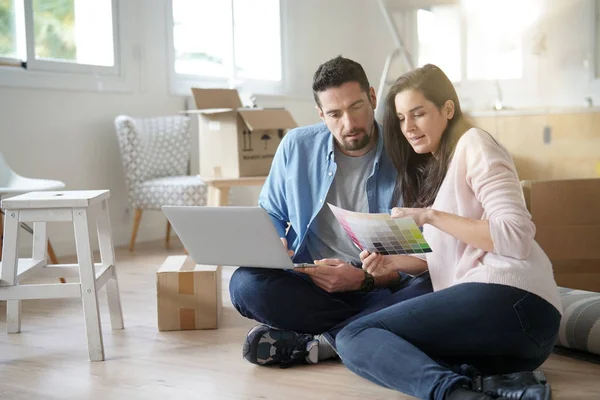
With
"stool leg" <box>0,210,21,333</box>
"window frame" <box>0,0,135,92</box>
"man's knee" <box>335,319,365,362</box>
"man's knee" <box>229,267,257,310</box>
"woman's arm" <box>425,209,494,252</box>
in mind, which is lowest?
"man's knee" <box>335,319,365,362</box>

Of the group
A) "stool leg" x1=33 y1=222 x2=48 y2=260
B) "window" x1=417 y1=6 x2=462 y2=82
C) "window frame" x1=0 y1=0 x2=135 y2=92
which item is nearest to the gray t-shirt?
"stool leg" x1=33 y1=222 x2=48 y2=260

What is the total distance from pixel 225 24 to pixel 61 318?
317 cm

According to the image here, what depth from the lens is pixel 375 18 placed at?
250 inches

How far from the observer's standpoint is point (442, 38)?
203 inches

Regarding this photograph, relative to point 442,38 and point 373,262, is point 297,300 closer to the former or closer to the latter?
point 373,262

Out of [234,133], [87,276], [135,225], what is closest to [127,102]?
[135,225]

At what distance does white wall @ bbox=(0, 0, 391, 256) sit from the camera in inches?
157

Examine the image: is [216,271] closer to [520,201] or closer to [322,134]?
[322,134]

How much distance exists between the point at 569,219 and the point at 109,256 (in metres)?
1.47

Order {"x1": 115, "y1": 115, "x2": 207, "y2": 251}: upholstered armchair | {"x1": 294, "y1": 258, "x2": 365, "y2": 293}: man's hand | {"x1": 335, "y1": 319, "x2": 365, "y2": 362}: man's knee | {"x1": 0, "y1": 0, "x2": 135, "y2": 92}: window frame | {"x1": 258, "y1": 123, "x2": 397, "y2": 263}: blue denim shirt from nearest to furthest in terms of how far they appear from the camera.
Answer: {"x1": 335, "y1": 319, "x2": 365, "y2": 362}: man's knee
{"x1": 294, "y1": 258, "x2": 365, "y2": 293}: man's hand
{"x1": 258, "y1": 123, "x2": 397, "y2": 263}: blue denim shirt
{"x1": 0, "y1": 0, "x2": 135, "y2": 92}: window frame
{"x1": 115, "y1": 115, "x2": 207, "y2": 251}: upholstered armchair

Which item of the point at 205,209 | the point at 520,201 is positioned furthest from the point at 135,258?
the point at 520,201

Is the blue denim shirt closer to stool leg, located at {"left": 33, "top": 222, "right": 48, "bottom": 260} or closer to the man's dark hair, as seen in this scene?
the man's dark hair

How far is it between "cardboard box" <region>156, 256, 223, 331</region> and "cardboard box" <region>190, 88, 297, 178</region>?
3.94ft

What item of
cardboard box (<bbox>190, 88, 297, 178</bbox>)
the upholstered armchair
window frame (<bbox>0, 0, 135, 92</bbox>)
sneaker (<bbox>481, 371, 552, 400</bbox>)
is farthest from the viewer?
the upholstered armchair
